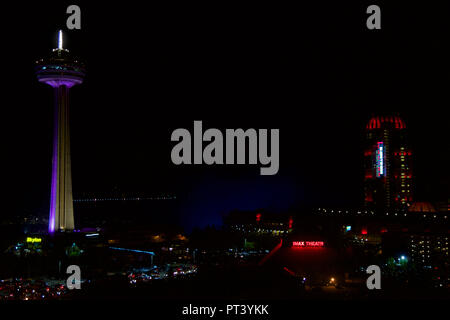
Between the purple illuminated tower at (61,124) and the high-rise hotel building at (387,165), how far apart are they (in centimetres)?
5057

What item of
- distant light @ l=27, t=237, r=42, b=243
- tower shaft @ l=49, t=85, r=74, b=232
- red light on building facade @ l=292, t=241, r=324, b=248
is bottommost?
distant light @ l=27, t=237, r=42, b=243

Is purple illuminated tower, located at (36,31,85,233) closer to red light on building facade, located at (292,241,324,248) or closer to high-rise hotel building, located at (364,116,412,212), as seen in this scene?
red light on building facade, located at (292,241,324,248)

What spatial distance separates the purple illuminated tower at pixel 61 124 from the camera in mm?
43750

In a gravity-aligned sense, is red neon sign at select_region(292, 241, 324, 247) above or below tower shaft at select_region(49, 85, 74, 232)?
below

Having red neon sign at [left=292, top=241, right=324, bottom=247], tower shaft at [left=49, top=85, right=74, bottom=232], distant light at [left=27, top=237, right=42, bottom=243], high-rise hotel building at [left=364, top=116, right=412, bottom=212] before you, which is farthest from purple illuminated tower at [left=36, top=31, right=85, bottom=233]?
high-rise hotel building at [left=364, top=116, right=412, bottom=212]

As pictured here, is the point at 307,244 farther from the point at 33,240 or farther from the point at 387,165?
the point at 387,165

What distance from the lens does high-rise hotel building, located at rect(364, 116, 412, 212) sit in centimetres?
8469

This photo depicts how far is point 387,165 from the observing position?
88.8 m

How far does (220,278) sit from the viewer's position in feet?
70.6

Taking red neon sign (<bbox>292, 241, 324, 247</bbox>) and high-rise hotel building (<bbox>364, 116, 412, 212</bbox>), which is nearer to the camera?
red neon sign (<bbox>292, 241, 324, 247</bbox>)

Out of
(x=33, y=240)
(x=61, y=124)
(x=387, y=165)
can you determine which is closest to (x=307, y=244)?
(x=33, y=240)

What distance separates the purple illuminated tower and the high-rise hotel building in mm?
50571
